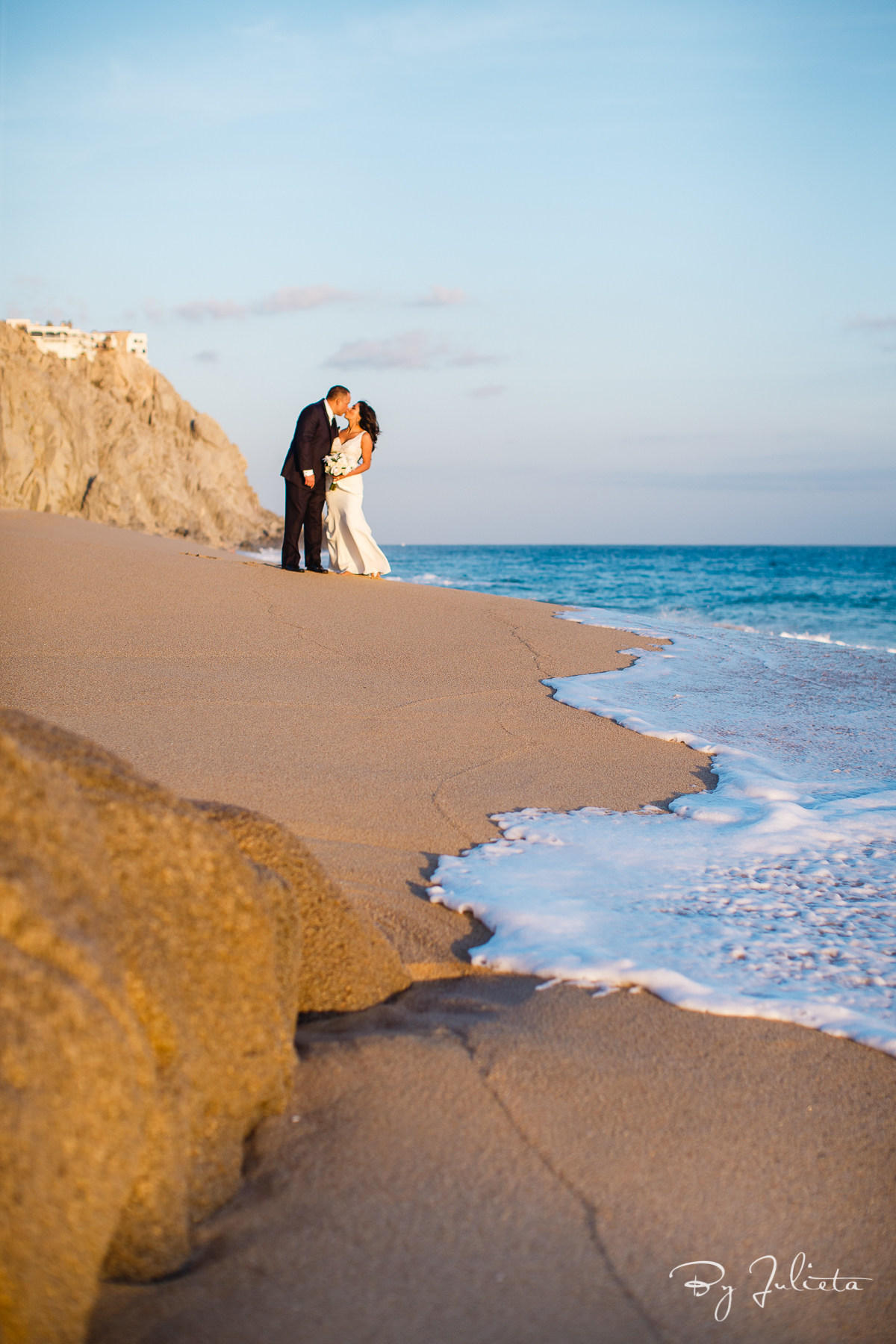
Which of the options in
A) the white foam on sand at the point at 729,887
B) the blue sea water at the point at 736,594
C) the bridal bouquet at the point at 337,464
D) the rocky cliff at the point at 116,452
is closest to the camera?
the white foam on sand at the point at 729,887

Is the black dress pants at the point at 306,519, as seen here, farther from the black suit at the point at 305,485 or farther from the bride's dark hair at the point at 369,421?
the bride's dark hair at the point at 369,421

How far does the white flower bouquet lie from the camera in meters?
9.68

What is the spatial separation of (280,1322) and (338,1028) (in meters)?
0.68

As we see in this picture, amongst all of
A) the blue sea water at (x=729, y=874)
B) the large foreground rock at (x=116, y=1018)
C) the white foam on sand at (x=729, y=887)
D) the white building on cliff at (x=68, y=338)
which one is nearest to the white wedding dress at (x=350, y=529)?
the blue sea water at (x=729, y=874)

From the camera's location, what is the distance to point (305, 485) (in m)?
9.45

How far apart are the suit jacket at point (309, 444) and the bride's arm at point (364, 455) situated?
1.59ft

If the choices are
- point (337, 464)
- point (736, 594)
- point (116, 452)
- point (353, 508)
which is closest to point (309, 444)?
point (337, 464)

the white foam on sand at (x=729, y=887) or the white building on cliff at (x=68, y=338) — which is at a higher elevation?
the white building on cliff at (x=68, y=338)

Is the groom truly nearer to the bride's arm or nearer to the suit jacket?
the suit jacket

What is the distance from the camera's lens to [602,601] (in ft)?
70.5

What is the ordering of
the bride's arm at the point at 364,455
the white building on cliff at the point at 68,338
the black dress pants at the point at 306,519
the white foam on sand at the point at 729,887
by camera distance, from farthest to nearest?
the white building on cliff at the point at 68,338
the bride's arm at the point at 364,455
the black dress pants at the point at 306,519
the white foam on sand at the point at 729,887

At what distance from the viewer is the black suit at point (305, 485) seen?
365 inches

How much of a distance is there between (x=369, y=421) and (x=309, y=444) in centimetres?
92
